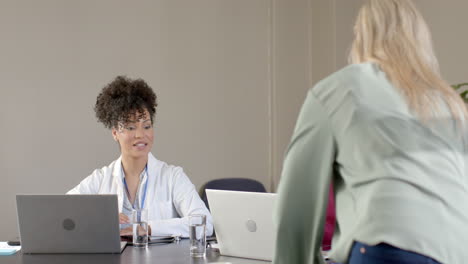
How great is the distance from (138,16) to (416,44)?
3521 mm

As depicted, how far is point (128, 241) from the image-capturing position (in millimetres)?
3039

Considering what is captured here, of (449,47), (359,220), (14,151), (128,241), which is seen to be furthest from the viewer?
(14,151)

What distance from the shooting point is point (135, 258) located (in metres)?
2.62

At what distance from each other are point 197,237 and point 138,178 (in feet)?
3.24

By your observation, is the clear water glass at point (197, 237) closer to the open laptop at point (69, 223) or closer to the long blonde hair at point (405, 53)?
the open laptop at point (69, 223)

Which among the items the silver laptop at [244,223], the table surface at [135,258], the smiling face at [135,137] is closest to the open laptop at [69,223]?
the table surface at [135,258]

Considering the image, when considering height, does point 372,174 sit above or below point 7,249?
above

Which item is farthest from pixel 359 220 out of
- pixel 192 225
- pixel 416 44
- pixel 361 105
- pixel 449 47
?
pixel 449 47

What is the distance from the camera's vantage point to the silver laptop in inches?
98.0

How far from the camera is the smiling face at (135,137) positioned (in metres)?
3.51

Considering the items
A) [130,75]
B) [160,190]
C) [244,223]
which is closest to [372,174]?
[244,223]

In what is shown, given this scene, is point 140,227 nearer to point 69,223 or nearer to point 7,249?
point 69,223

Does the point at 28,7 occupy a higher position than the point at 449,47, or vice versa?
the point at 28,7

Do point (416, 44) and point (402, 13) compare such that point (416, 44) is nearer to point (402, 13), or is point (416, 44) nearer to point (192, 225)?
point (402, 13)
